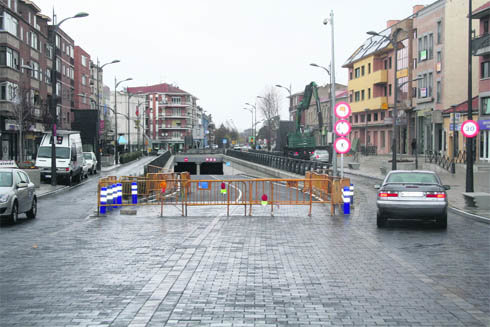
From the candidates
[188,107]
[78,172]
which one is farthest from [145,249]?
[188,107]

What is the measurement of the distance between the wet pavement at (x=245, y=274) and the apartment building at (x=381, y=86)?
45.2m

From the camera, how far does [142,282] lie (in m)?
8.43

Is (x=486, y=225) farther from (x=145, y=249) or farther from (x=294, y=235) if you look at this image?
(x=145, y=249)

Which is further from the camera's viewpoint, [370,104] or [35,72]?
[370,104]

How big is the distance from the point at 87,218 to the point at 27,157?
137 feet

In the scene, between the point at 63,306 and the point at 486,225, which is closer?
the point at 63,306

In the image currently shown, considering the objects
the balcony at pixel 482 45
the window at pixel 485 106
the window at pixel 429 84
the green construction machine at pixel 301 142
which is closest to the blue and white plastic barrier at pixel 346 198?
the balcony at pixel 482 45

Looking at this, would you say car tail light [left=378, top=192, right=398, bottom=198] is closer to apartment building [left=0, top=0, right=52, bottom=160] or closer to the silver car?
the silver car

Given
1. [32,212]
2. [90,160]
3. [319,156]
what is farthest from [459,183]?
[90,160]

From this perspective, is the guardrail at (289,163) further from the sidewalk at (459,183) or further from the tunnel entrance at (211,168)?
the tunnel entrance at (211,168)

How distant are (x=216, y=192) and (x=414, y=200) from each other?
7.15 m

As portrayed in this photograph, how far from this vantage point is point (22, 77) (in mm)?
50156

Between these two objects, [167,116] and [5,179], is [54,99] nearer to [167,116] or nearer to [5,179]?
[5,179]

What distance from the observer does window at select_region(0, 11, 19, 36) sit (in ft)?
153
